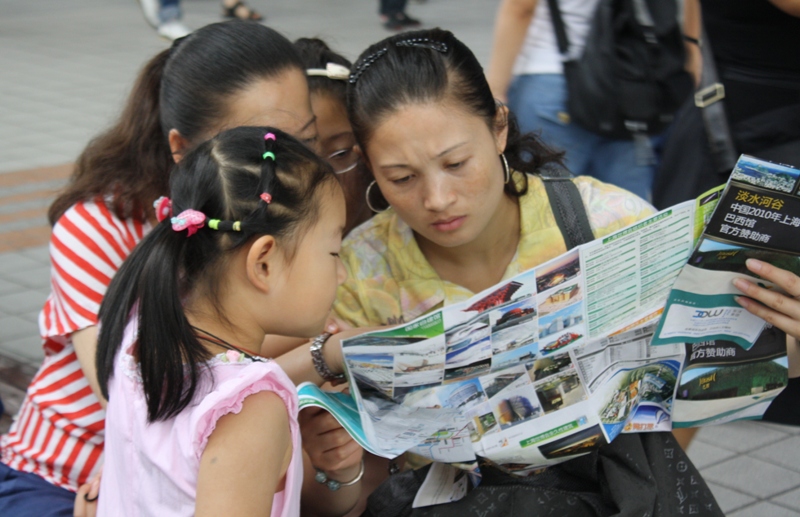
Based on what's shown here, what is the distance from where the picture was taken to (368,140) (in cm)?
181

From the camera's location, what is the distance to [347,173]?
85.4 inches

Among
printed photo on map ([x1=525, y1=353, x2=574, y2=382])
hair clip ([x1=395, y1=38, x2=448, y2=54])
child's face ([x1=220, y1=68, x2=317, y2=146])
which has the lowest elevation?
printed photo on map ([x1=525, y1=353, x2=574, y2=382])

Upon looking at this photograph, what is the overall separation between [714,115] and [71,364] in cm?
155

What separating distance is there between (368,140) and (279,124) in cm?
22

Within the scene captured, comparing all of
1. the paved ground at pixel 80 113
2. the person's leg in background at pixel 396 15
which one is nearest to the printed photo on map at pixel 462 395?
the paved ground at pixel 80 113

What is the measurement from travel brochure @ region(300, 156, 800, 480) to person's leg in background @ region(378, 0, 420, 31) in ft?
29.2

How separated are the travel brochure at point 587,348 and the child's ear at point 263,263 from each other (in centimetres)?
18

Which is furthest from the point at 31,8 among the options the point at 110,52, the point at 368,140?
the point at 368,140

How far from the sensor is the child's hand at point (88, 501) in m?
1.81

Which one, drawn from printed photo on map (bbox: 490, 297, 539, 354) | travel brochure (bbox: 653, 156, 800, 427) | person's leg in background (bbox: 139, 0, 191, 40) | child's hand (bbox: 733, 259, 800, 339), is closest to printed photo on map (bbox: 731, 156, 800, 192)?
travel brochure (bbox: 653, 156, 800, 427)

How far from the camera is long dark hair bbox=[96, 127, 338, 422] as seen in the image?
4.50 ft

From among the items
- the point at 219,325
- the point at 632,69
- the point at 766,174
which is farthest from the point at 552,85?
the point at 219,325

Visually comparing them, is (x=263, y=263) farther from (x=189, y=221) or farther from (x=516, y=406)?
(x=516, y=406)

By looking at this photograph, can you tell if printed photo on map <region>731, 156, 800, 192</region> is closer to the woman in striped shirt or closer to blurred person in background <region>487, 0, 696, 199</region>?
the woman in striped shirt
